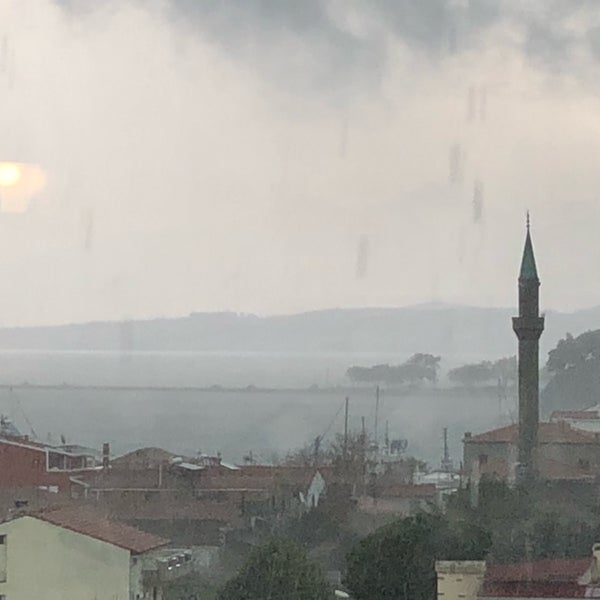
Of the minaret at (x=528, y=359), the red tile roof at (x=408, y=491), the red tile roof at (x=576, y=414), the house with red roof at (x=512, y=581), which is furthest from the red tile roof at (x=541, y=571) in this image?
the red tile roof at (x=576, y=414)

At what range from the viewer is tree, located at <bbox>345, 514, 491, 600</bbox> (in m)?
3.34

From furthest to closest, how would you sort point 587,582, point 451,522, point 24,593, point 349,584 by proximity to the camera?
point 451,522, point 349,584, point 587,582, point 24,593

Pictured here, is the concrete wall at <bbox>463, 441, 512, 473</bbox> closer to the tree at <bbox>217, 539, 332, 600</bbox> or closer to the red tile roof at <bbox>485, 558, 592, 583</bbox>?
the red tile roof at <bbox>485, 558, 592, 583</bbox>

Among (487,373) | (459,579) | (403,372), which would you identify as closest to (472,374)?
(487,373)

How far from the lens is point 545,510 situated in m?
5.09

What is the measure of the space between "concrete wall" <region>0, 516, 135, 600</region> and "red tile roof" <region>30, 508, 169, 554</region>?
4 centimetres

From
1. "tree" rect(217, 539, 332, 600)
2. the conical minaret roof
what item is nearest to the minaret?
the conical minaret roof

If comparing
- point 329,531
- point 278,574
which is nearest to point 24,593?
point 278,574

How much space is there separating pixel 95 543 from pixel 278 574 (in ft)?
1.86

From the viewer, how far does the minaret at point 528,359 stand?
7352 millimetres

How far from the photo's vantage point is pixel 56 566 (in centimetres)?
284

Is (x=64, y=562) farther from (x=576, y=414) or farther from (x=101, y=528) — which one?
(x=576, y=414)

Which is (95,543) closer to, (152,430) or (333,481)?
(333,481)

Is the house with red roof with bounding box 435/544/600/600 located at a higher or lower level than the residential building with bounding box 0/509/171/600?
lower
